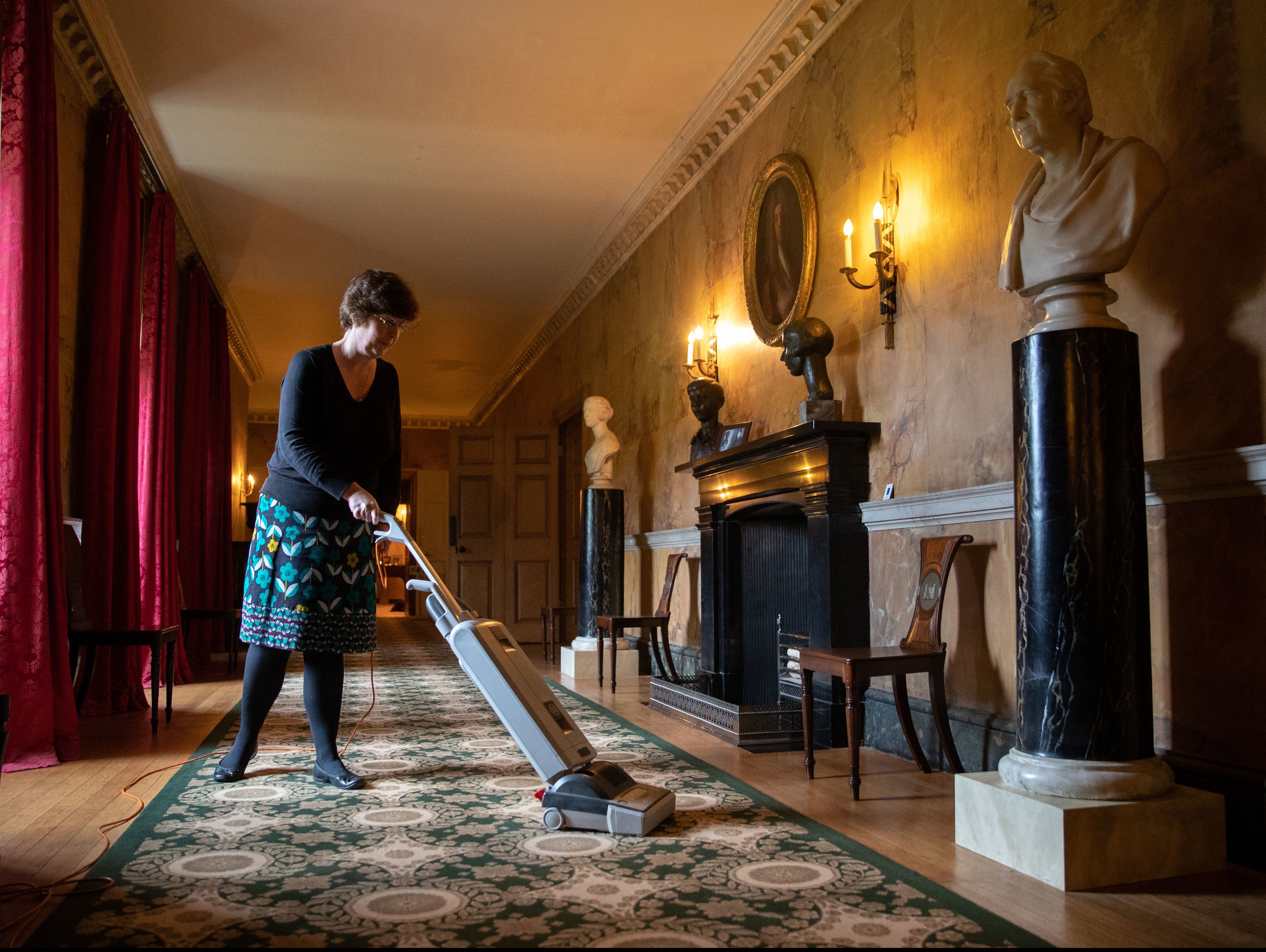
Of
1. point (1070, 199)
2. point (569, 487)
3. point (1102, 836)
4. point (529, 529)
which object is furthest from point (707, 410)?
point (569, 487)

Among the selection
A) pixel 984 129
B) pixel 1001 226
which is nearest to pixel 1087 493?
pixel 1001 226

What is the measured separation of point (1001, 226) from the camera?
137 inches

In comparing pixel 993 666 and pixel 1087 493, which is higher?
pixel 1087 493

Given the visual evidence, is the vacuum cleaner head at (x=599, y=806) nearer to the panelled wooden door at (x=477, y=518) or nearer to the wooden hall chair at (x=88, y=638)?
the wooden hall chair at (x=88, y=638)

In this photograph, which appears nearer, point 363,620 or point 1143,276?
point 1143,276

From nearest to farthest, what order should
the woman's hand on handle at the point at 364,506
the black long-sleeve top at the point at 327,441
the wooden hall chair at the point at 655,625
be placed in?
1. the woman's hand on handle at the point at 364,506
2. the black long-sleeve top at the point at 327,441
3. the wooden hall chair at the point at 655,625

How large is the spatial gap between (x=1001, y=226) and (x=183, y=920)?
10.9 feet

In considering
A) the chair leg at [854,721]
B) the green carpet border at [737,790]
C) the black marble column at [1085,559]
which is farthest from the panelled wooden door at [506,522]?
the black marble column at [1085,559]

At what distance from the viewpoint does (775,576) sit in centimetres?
532

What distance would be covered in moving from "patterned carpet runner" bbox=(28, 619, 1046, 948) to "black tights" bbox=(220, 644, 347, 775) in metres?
0.09

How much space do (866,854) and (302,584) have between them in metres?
1.90

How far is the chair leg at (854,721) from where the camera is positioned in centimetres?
304

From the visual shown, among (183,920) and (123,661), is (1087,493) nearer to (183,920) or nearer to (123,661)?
Result: (183,920)

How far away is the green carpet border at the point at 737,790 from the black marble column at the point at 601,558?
11.3 feet
